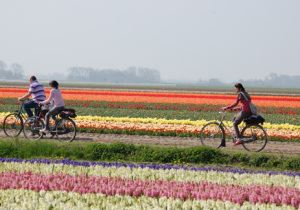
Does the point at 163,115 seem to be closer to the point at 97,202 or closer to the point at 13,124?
the point at 13,124

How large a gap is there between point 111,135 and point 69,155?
6678 mm

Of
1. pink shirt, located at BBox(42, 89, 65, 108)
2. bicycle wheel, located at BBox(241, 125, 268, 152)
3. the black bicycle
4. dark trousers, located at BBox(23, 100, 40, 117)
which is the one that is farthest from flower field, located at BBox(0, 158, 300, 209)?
the black bicycle

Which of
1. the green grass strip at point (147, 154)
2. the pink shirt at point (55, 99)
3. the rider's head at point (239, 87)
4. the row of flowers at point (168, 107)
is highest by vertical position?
the rider's head at point (239, 87)

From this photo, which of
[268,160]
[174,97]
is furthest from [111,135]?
[174,97]

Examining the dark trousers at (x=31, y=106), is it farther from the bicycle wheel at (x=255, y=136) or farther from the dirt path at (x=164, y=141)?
the bicycle wheel at (x=255, y=136)

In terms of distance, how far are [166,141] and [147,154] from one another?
4804 millimetres

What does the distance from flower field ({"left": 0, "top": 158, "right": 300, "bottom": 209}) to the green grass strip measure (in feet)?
10.2

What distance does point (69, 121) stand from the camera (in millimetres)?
20328

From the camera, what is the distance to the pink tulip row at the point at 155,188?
968 cm

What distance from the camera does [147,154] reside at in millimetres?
16609

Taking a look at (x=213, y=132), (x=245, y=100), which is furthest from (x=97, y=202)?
(x=213, y=132)

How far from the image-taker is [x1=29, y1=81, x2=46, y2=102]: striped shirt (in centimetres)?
2053

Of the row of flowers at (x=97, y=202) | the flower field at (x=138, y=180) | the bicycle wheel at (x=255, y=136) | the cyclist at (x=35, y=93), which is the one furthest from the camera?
the cyclist at (x=35, y=93)

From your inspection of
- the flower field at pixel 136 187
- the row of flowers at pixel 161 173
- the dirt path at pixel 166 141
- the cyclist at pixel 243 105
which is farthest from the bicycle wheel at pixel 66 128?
the row of flowers at pixel 161 173
